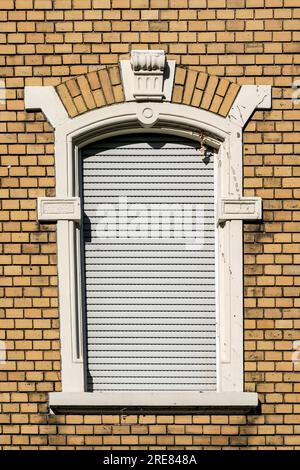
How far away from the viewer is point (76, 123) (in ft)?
13.1

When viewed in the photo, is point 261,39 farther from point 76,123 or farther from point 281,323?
point 281,323

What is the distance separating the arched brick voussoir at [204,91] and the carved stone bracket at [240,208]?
0.68 metres

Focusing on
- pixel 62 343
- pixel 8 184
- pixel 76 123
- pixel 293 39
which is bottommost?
pixel 62 343

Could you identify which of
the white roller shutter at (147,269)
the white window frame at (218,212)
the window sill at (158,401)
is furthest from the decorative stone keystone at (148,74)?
the window sill at (158,401)

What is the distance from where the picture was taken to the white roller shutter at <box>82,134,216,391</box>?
415cm

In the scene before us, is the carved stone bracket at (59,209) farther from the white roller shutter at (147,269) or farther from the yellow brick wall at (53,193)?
the white roller shutter at (147,269)

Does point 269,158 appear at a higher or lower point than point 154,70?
lower

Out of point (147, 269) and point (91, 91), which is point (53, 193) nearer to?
point (91, 91)

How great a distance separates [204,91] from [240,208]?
0.95 metres

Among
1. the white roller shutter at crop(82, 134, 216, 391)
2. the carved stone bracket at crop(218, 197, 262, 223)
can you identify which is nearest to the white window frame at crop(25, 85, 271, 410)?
the carved stone bracket at crop(218, 197, 262, 223)

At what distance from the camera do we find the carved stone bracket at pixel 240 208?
13.0 ft

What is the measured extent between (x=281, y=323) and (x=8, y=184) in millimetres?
2391

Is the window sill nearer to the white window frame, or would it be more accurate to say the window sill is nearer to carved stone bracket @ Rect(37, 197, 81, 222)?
the white window frame
